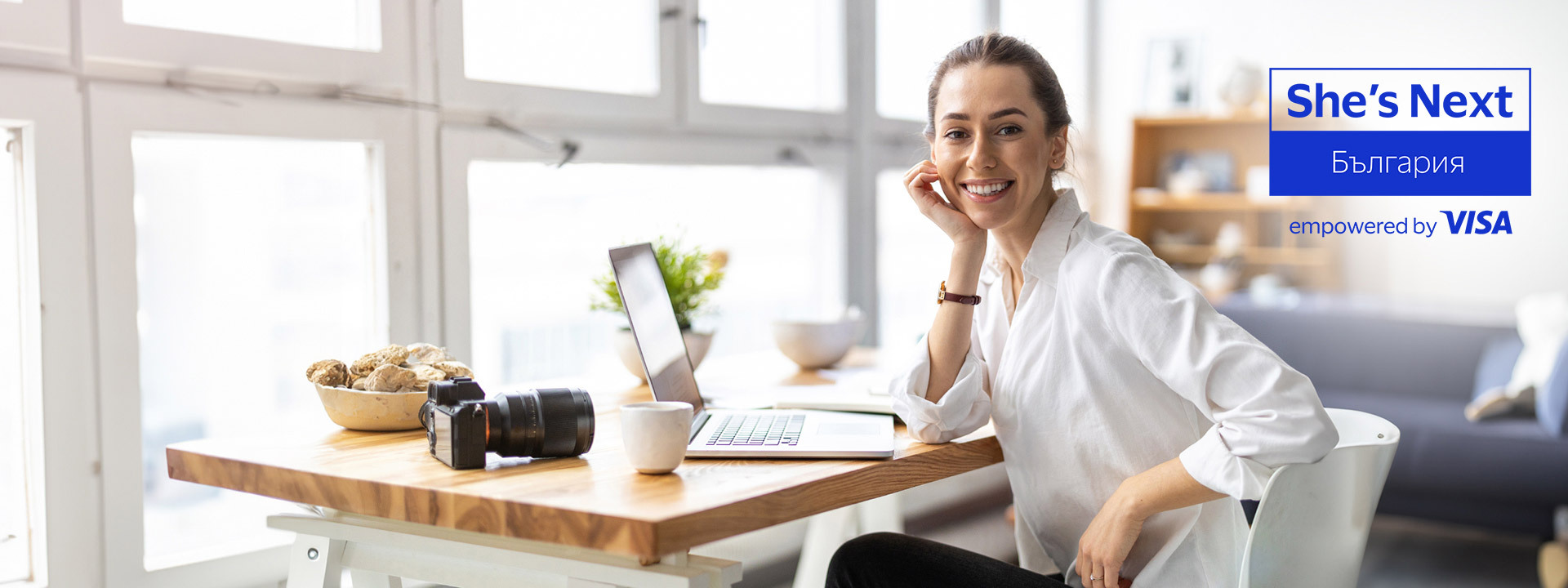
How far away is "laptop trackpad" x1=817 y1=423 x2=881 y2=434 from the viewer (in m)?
1.45

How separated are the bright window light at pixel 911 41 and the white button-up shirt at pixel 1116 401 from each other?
1.72m

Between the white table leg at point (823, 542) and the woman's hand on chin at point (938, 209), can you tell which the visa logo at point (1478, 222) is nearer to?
the white table leg at point (823, 542)

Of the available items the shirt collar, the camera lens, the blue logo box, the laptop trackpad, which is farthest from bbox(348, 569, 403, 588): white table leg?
the blue logo box

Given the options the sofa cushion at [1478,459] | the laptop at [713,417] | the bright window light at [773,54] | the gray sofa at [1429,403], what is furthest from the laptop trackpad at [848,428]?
the gray sofa at [1429,403]

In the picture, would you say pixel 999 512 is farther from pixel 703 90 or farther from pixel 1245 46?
pixel 1245 46

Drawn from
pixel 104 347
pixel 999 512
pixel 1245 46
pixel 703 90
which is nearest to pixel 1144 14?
pixel 1245 46

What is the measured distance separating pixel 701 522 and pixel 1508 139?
3.60m

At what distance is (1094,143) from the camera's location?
477cm

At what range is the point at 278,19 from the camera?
1.79 meters

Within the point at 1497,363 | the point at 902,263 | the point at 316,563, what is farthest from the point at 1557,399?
the point at 316,563

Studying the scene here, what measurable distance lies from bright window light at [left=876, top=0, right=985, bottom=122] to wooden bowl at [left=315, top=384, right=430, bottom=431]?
75.4 inches

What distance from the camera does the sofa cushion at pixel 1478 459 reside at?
3.05 m

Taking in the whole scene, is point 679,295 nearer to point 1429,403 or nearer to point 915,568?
point 915,568

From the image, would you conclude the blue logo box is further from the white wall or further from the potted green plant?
the potted green plant
